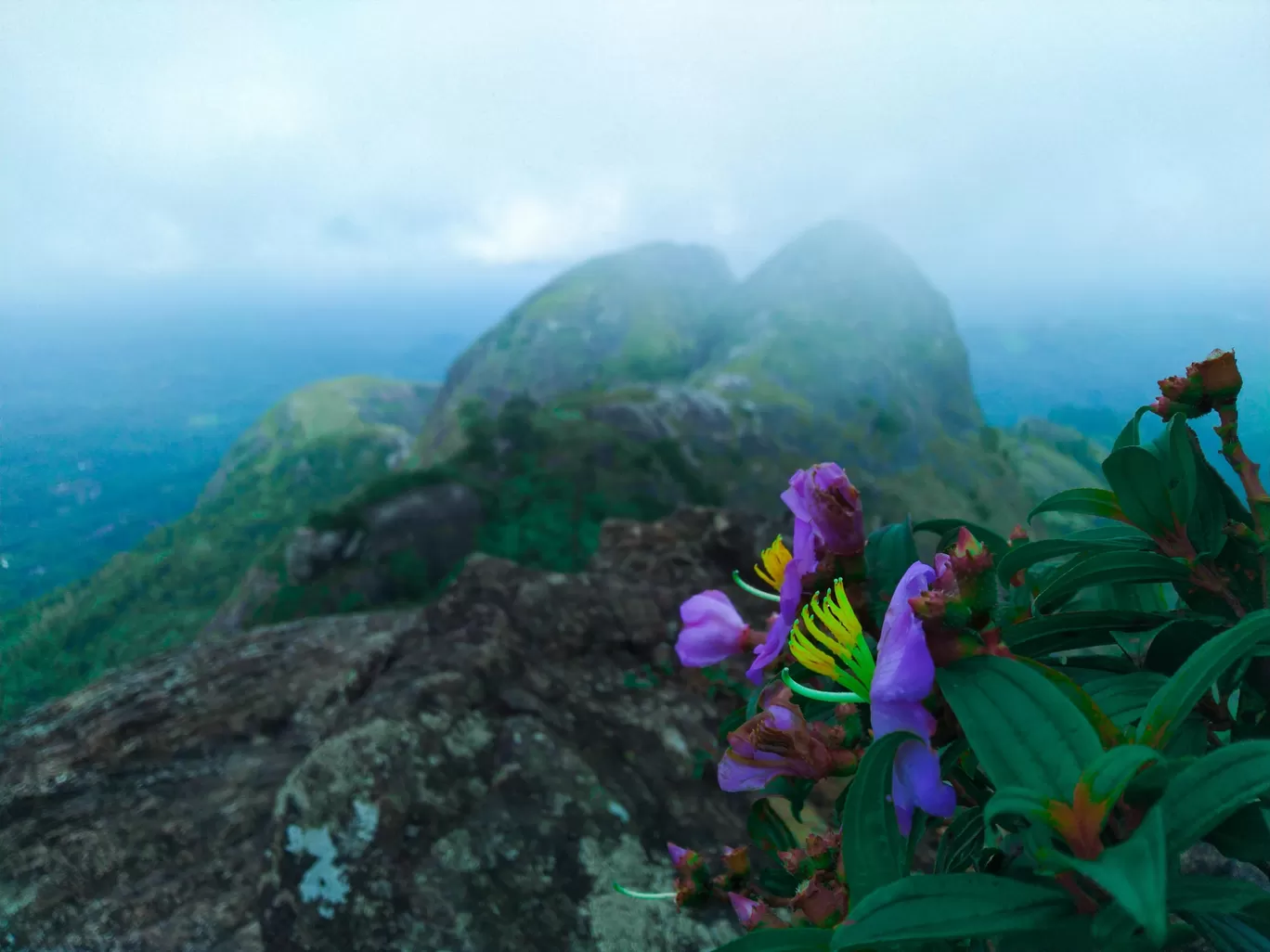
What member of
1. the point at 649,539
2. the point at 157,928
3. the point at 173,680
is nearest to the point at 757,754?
the point at 157,928

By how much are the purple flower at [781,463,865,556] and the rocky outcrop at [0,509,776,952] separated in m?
2.40

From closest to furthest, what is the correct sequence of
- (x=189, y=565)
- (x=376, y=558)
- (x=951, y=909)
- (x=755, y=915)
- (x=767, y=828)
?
(x=951, y=909), (x=755, y=915), (x=767, y=828), (x=376, y=558), (x=189, y=565)

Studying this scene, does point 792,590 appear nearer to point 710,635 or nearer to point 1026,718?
point 710,635

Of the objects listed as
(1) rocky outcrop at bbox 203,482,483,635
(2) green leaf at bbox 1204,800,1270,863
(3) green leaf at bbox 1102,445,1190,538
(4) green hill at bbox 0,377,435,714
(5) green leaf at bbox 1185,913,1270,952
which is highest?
(3) green leaf at bbox 1102,445,1190,538

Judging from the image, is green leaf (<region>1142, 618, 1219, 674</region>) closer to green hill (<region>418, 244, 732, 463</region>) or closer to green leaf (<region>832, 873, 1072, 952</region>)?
green leaf (<region>832, 873, 1072, 952</region>)

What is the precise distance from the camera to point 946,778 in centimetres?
105

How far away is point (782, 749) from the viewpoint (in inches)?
38.2

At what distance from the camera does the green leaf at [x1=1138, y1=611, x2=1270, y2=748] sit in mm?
741

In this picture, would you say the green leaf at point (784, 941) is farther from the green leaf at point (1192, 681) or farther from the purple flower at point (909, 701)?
the green leaf at point (1192, 681)

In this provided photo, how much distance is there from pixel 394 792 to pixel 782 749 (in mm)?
2608

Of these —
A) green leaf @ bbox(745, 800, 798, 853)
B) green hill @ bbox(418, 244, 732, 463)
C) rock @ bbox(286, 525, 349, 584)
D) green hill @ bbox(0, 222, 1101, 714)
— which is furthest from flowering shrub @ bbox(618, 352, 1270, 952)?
green hill @ bbox(418, 244, 732, 463)

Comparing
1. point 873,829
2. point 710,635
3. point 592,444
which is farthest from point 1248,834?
A: point 592,444

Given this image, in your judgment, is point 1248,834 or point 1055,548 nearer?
point 1248,834

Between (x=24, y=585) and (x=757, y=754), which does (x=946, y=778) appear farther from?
(x=24, y=585)
